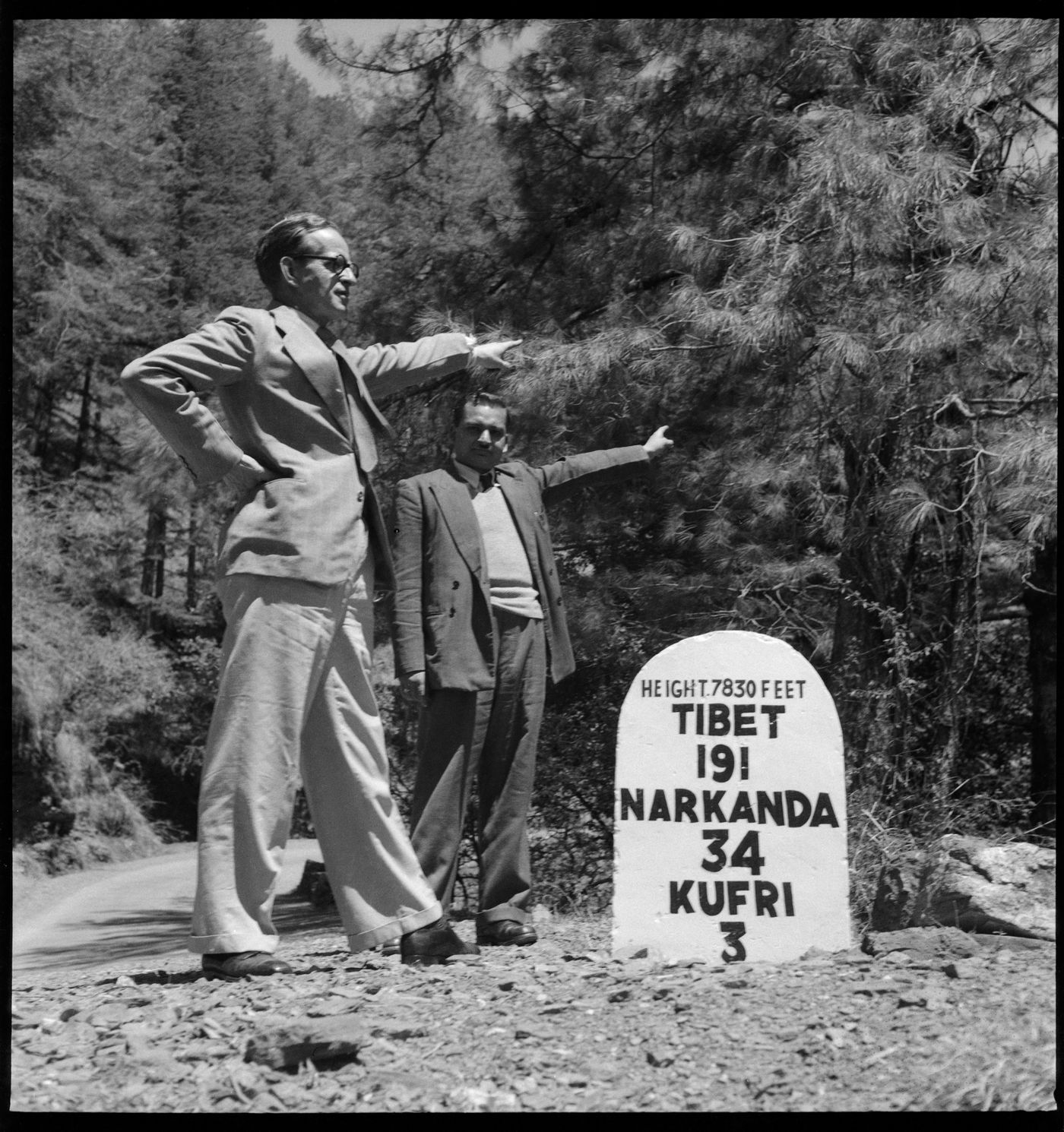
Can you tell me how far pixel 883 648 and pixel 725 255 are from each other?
1.86m

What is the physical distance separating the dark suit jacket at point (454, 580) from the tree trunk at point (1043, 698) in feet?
13.9

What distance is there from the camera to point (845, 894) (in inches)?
157

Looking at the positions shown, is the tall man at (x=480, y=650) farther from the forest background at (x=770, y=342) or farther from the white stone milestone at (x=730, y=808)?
the forest background at (x=770, y=342)

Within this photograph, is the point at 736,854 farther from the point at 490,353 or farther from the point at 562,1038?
the point at 490,353

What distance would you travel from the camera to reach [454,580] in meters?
4.38

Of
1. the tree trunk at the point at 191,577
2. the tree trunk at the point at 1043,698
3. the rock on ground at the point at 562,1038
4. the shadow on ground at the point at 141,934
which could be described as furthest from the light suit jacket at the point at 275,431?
the tree trunk at the point at 191,577

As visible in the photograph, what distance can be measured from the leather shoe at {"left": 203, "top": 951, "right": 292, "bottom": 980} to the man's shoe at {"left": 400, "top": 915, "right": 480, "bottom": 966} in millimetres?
347

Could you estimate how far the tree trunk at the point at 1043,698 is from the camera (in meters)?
8.19

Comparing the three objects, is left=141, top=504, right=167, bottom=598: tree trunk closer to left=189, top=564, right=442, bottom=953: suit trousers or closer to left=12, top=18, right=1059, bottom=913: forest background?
left=12, top=18, right=1059, bottom=913: forest background

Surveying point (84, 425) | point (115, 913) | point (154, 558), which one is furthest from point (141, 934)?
point (84, 425)

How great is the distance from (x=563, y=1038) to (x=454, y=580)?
1.55 metres

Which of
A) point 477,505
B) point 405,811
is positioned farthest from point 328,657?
point 405,811

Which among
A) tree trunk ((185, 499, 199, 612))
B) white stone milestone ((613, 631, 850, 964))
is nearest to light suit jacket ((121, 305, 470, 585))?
white stone milestone ((613, 631, 850, 964))
